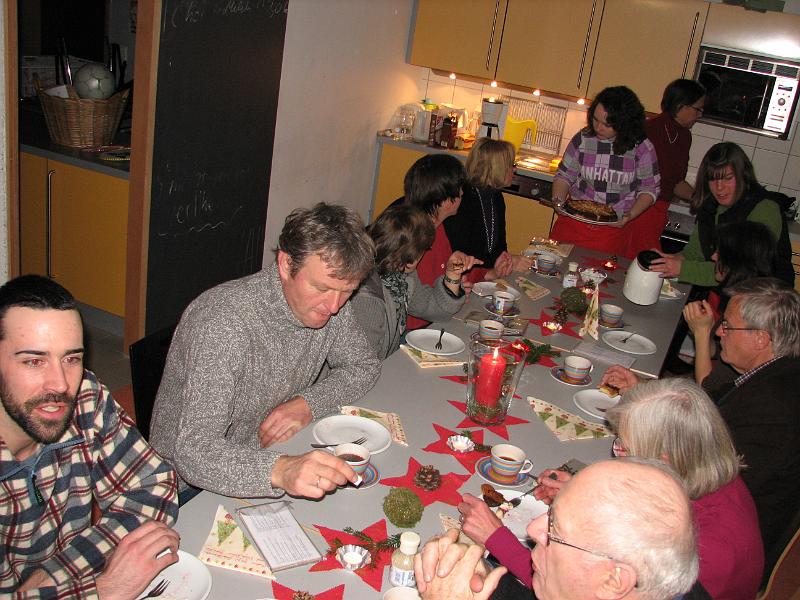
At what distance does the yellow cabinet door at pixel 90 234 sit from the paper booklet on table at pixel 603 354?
2565mm

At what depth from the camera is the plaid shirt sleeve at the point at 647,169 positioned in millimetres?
4641

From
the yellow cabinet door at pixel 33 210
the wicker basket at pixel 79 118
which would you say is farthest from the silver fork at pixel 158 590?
the wicker basket at pixel 79 118

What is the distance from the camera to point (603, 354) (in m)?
2.99

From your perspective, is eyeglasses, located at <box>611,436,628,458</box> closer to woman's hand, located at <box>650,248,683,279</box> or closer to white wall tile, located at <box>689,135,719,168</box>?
woman's hand, located at <box>650,248,683,279</box>

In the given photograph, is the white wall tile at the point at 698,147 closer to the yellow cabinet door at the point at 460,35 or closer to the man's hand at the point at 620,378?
the yellow cabinet door at the point at 460,35

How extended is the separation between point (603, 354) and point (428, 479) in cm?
130

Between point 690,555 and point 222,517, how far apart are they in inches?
39.8

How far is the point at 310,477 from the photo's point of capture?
1.75m

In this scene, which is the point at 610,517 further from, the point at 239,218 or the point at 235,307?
the point at 239,218

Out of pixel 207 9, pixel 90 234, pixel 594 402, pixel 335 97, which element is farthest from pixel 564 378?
pixel 335 97

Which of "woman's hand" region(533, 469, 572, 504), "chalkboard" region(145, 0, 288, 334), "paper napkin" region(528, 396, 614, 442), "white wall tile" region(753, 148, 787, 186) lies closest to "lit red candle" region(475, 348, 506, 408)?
"paper napkin" region(528, 396, 614, 442)

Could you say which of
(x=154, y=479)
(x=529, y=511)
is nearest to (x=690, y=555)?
(x=529, y=511)

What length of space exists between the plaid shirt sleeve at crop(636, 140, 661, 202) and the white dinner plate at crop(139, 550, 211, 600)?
12.8 ft

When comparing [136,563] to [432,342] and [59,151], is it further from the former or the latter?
[59,151]
